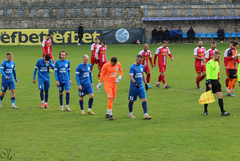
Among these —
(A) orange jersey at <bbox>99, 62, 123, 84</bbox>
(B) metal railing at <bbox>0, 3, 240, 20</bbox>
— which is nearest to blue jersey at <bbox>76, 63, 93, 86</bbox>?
(A) orange jersey at <bbox>99, 62, 123, 84</bbox>

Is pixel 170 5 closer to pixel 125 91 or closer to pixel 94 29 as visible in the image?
pixel 94 29

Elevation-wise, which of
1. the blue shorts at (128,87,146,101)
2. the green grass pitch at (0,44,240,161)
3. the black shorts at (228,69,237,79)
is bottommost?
the green grass pitch at (0,44,240,161)

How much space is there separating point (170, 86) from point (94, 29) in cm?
2488

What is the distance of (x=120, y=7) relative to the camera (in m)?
47.2

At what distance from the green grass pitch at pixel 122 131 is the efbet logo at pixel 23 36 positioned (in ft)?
81.5

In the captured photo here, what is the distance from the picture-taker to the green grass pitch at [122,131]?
807cm

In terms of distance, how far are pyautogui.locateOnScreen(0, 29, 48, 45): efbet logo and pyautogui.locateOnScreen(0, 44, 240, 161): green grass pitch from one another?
24.8m

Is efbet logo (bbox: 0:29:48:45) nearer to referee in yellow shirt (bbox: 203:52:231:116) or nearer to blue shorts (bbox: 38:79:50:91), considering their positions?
blue shorts (bbox: 38:79:50:91)

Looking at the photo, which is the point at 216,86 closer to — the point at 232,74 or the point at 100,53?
the point at 232,74

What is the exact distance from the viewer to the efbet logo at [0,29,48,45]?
40.6 meters

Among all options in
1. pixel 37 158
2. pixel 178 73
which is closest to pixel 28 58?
pixel 178 73

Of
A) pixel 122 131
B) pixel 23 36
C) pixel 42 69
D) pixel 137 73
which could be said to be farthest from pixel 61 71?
pixel 23 36

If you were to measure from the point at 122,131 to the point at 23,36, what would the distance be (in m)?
33.8

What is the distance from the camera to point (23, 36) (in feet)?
134
